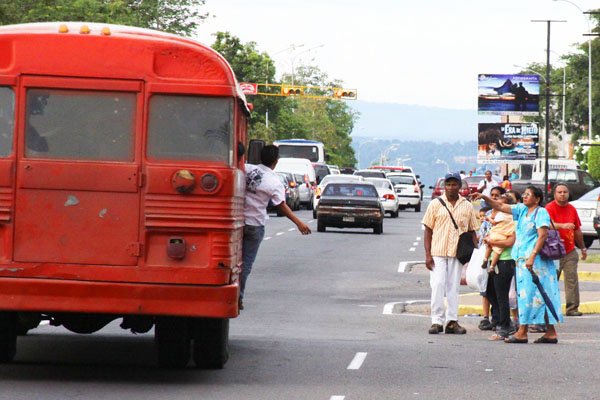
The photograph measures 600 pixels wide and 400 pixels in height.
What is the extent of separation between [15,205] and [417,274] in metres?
15.4

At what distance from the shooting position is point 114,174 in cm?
936

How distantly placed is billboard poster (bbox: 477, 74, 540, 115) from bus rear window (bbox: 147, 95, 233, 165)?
3052 inches

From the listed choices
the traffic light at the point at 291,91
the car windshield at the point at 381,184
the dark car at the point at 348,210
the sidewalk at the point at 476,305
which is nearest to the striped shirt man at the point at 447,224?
the sidewalk at the point at 476,305

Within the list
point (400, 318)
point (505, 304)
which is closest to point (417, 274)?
point (400, 318)

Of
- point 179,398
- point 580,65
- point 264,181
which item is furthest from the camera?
point 580,65

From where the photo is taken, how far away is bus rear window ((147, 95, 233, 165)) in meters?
9.42

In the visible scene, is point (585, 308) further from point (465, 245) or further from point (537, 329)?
point (465, 245)

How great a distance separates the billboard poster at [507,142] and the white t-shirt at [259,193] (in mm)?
78433

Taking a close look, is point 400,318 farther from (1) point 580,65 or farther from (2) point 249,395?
(1) point 580,65

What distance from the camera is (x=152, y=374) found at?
10.5 metres

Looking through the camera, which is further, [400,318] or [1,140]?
[400,318]

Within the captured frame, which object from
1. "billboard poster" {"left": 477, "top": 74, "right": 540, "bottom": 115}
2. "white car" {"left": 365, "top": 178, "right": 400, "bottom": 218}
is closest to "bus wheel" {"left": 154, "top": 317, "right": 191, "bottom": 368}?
"white car" {"left": 365, "top": 178, "right": 400, "bottom": 218}

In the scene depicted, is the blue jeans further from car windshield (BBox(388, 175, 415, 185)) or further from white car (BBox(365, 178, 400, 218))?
car windshield (BBox(388, 175, 415, 185))

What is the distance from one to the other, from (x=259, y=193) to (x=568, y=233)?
6898 millimetres
